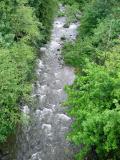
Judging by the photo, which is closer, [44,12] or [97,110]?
[97,110]

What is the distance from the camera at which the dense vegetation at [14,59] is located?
13.6 meters

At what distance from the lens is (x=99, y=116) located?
37.0 ft

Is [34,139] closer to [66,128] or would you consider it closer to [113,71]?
[66,128]

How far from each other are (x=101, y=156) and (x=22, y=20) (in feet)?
31.9

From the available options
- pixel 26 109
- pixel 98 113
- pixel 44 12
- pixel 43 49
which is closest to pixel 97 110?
pixel 98 113

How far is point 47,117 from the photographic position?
1694 centimetres

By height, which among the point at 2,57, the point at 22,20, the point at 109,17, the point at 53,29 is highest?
the point at 53,29

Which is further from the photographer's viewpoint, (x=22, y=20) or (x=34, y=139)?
(x=22, y=20)

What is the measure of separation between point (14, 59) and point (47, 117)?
3092 millimetres

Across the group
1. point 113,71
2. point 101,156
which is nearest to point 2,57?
point 113,71

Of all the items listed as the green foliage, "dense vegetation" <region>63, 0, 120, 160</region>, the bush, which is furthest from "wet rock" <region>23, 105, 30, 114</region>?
the green foliage

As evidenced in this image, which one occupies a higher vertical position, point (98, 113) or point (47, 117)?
point (47, 117)

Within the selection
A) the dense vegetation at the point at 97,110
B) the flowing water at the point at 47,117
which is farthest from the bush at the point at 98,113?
the flowing water at the point at 47,117

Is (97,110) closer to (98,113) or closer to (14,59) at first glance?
(98,113)
